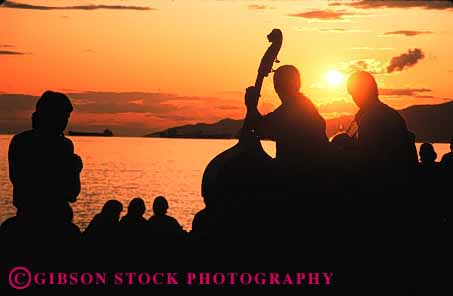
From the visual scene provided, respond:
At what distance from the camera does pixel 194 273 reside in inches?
391

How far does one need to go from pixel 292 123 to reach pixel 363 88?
106 cm

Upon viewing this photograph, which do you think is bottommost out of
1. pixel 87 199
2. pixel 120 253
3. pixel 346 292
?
pixel 346 292

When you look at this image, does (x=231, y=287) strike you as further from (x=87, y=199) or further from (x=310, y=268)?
(x=87, y=199)

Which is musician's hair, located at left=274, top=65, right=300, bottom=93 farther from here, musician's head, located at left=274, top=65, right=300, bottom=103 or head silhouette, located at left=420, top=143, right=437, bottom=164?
head silhouette, located at left=420, top=143, right=437, bottom=164

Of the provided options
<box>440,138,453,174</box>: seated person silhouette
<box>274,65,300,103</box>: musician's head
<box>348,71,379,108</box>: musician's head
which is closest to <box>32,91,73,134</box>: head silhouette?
<box>274,65,300,103</box>: musician's head

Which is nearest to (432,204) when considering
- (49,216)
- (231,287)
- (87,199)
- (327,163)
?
(327,163)

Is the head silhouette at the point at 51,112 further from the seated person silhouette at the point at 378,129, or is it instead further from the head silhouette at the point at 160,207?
the head silhouette at the point at 160,207

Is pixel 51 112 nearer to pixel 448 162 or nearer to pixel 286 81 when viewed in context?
pixel 286 81

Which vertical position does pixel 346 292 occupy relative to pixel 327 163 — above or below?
below

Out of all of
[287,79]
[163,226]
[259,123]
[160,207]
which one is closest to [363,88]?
[287,79]

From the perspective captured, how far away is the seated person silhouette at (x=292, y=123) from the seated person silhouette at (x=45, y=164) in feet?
7.19

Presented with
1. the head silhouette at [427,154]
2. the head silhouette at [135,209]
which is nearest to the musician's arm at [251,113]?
the head silhouette at [135,209]

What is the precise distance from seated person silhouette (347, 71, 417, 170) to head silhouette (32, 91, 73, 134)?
11.1 ft

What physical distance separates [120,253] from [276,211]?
2.00 metres
